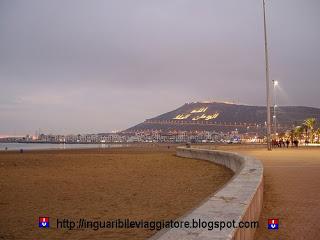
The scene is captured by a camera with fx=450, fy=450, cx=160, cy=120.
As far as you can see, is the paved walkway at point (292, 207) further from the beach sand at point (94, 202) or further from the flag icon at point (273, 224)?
the beach sand at point (94, 202)

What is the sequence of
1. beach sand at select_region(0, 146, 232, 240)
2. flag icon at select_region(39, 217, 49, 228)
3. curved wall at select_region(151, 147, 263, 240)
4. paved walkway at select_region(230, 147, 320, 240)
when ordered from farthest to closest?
flag icon at select_region(39, 217, 49, 228) → beach sand at select_region(0, 146, 232, 240) → paved walkway at select_region(230, 147, 320, 240) → curved wall at select_region(151, 147, 263, 240)

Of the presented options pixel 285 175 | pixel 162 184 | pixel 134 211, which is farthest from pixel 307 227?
pixel 162 184

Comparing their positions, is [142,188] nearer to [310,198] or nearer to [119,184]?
[119,184]

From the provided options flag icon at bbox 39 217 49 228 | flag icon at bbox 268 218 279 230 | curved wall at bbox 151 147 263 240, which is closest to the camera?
curved wall at bbox 151 147 263 240

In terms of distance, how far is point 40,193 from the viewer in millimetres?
14562

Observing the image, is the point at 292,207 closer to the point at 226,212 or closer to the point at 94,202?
the point at 226,212

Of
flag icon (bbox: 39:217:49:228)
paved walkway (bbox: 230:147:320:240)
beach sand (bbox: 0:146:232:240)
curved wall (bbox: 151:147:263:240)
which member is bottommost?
beach sand (bbox: 0:146:232:240)

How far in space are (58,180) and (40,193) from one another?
4.73 m

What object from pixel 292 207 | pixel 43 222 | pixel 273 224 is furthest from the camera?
pixel 43 222

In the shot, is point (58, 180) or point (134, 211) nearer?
point (134, 211)

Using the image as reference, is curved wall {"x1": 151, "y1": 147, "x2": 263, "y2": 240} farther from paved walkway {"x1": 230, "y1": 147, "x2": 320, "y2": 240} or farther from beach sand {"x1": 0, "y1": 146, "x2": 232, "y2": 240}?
beach sand {"x1": 0, "y1": 146, "x2": 232, "y2": 240}

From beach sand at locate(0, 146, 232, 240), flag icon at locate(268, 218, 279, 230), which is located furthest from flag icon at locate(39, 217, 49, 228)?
flag icon at locate(268, 218, 279, 230)

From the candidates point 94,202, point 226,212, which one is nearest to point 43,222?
point 94,202

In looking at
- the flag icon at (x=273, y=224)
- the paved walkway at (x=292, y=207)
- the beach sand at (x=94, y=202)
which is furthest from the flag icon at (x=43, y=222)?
the flag icon at (x=273, y=224)
